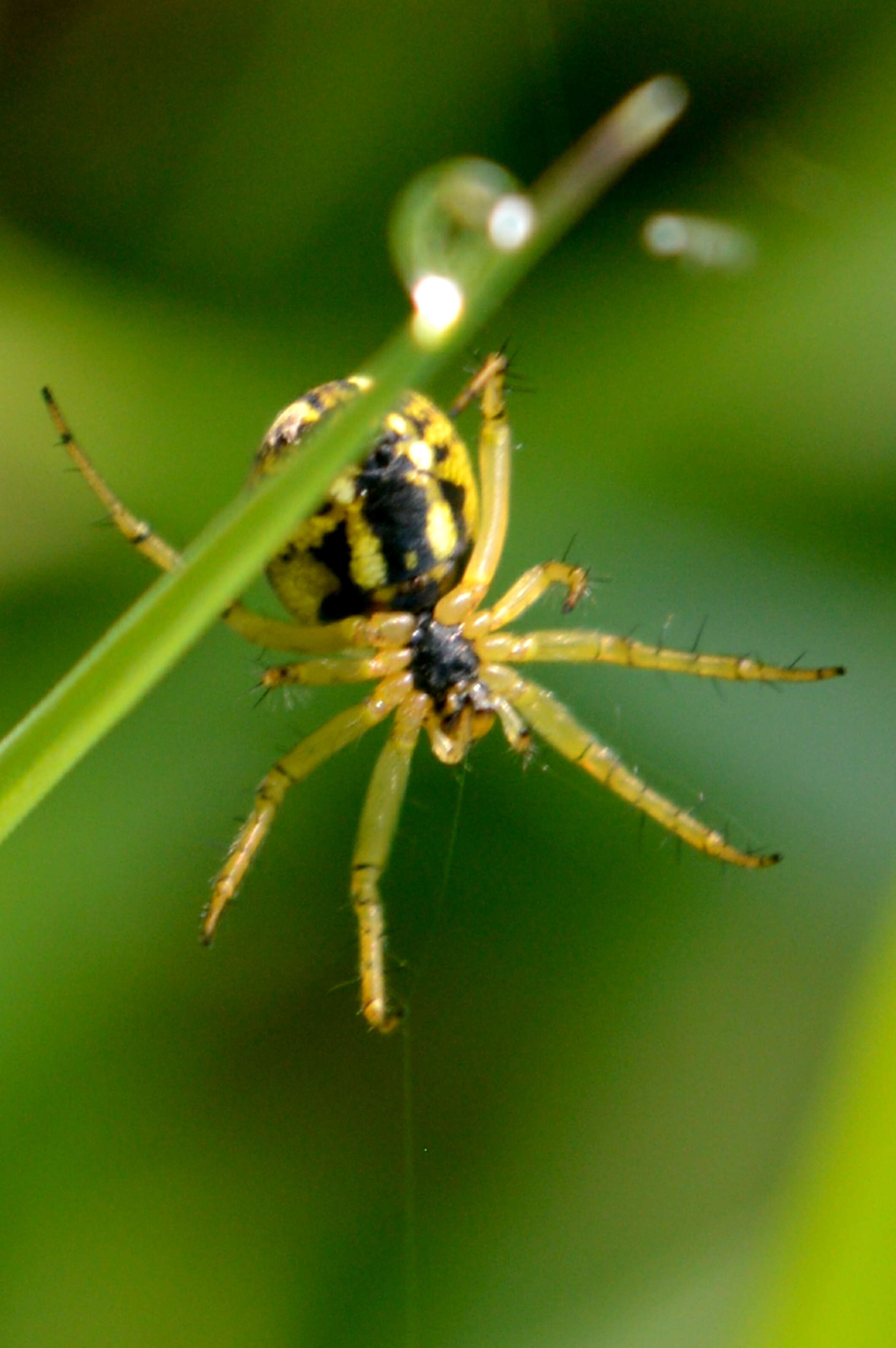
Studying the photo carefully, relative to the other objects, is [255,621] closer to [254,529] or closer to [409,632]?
[409,632]

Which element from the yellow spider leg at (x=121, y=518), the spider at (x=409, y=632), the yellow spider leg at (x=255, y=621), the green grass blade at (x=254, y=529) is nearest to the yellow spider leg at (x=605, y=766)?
the spider at (x=409, y=632)

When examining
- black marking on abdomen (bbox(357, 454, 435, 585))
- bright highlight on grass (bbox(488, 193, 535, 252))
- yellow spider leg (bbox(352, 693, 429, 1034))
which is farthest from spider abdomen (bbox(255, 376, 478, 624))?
bright highlight on grass (bbox(488, 193, 535, 252))

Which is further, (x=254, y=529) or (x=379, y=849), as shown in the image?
(x=379, y=849)

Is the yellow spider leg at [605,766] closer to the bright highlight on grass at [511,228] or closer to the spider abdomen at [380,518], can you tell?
the spider abdomen at [380,518]

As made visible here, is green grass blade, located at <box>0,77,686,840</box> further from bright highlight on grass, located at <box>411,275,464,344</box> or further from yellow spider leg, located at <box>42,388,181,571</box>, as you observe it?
yellow spider leg, located at <box>42,388,181,571</box>

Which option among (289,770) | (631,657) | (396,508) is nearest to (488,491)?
(396,508)

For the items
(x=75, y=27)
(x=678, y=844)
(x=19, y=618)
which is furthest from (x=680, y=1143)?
(x=75, y=27)
